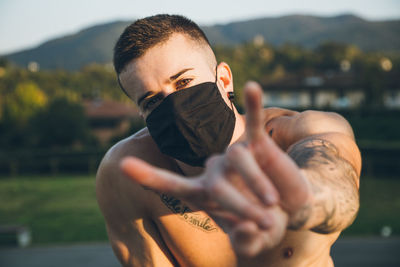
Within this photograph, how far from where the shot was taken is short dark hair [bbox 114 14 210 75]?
202cm

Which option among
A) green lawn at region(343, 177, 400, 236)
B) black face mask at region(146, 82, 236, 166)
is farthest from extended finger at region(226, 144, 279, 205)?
green lawn at region(343, 177, 400, 236)

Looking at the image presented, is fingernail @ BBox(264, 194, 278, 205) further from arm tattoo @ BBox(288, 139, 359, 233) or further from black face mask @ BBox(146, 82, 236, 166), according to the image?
black face mask @ BBox(146, 82, 236, 166)

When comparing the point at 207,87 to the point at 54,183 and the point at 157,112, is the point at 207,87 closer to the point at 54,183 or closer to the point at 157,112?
the point at 157,112

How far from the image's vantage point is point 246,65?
80688mm

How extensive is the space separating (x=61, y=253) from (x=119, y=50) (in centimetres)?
2022

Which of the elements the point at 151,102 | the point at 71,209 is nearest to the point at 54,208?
the point at 71,209

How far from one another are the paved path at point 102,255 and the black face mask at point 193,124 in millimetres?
18461

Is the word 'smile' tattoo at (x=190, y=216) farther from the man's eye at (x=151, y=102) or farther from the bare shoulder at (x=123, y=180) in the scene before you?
the man's eye at (x=151, y=102)

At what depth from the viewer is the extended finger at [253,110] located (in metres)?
0.92

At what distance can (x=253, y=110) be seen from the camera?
0.94m

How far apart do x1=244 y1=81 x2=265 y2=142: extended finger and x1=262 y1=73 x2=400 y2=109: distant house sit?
5868 centimetres

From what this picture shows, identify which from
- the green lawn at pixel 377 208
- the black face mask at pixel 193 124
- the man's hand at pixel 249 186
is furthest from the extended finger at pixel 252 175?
the green lawn at pixel 377 208

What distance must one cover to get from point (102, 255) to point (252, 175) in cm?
2069

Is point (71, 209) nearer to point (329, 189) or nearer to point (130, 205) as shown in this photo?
point (130, 205)
